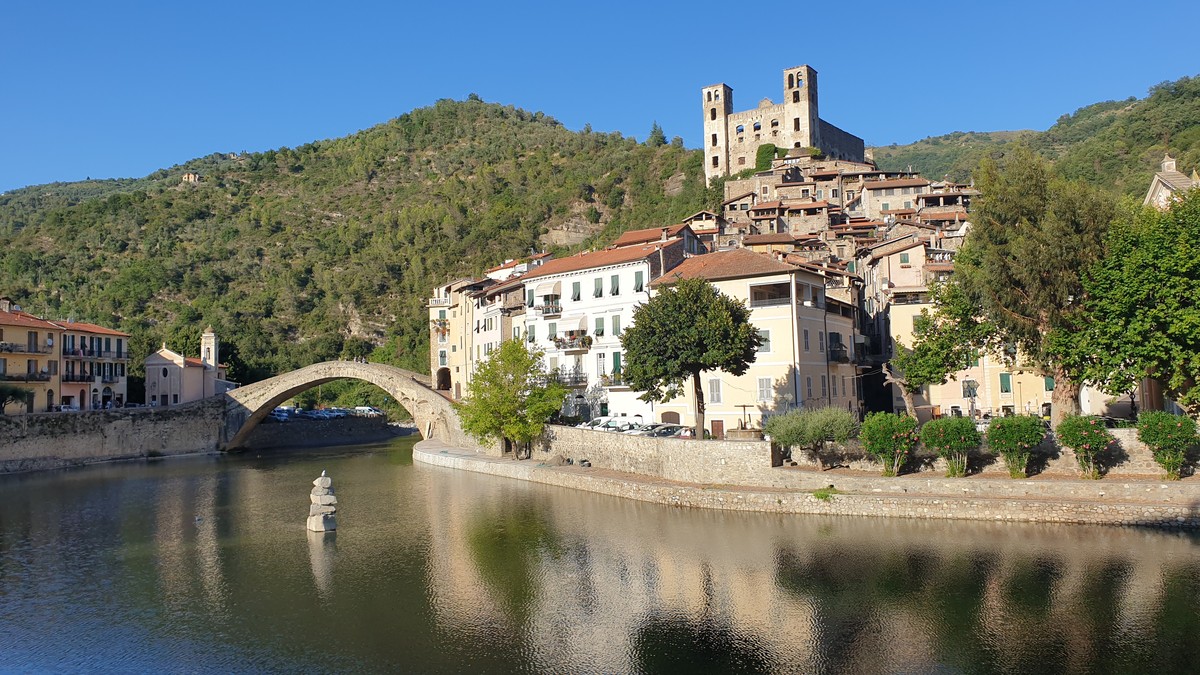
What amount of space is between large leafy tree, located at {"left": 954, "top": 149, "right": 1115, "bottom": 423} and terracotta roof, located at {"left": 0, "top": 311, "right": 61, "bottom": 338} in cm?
5138

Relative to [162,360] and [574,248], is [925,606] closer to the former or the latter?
[162,360]

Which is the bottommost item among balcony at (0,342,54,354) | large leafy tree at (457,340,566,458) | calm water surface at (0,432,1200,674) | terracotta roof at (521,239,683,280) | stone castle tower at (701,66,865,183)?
calm water surface at (0,432,1200,674)

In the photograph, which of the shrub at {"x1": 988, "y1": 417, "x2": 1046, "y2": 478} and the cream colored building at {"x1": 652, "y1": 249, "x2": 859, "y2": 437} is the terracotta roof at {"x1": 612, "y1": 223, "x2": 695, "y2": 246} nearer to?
the cream colored building at {"x1": 652, "y1": 249, "x2": 859, "y2": 437}

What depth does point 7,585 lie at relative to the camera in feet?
72.3

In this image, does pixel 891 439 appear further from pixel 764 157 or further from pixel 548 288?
pixel 764 157

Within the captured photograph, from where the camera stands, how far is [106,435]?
52.2m

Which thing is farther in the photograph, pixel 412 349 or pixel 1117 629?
pixel 412 349

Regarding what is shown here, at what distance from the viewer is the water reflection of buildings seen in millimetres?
15570

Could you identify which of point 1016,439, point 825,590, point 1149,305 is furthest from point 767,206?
point 825,590

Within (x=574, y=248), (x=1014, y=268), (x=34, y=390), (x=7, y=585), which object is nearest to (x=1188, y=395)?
(x=1014, y=268)

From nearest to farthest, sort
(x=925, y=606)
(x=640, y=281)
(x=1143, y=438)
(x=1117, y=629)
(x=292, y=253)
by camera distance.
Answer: (x=1117, y=629)
(x=925, y=606)
(x=1143, y=438)
(x=640, y=281)
(x=292, y=253)

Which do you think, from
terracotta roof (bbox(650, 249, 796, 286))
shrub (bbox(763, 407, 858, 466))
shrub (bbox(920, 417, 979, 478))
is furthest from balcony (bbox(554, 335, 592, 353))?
shrub (bbox(920, 417, 979, 478))

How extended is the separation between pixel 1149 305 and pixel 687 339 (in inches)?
581

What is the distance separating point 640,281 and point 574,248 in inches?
1951
